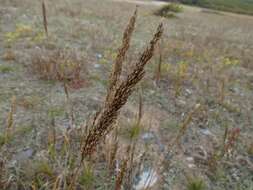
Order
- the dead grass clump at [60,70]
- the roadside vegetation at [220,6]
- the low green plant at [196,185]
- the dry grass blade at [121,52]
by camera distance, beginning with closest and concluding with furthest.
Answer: the dry grass blade at [121,52] → the low green plant at [196,185] → the dead grass clump at [60,70] → the roadside vegetation at [220,6]

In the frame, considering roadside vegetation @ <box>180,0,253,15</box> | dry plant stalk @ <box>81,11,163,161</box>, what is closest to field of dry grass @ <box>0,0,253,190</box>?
dry plant stalk @ <box>81,11,163,161</box>

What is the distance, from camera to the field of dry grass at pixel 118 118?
1.75m

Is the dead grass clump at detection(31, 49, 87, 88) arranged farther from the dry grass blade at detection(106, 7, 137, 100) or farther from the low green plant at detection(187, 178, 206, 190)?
the dry grass blade at detection(106, 7, 137, 100)

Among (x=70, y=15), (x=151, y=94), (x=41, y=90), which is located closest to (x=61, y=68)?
(x=41, y=90)

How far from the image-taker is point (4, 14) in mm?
Answer: 9117

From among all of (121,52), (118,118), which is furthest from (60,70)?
(121,52)

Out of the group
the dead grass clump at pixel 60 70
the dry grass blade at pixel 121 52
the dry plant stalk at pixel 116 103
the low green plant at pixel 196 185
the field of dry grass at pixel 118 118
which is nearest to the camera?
the dry plant stalk at pixel 116 103

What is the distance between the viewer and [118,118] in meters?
2.33

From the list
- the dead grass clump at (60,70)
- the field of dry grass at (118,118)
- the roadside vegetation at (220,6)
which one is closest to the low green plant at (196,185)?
the field of dry grass at (118,118)

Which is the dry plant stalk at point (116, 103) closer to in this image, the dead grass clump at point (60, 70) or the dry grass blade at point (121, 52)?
the dry grass blade at point (121, 52)

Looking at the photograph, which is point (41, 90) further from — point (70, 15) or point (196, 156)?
point (70, 15)

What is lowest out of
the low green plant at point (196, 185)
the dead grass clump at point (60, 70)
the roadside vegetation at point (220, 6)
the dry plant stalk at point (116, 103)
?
the roadside vegetation at point (220, 6)

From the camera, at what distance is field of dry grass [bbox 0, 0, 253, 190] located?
1.75 metres

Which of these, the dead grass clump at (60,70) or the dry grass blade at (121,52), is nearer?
the dry grass blade at (121,52)
